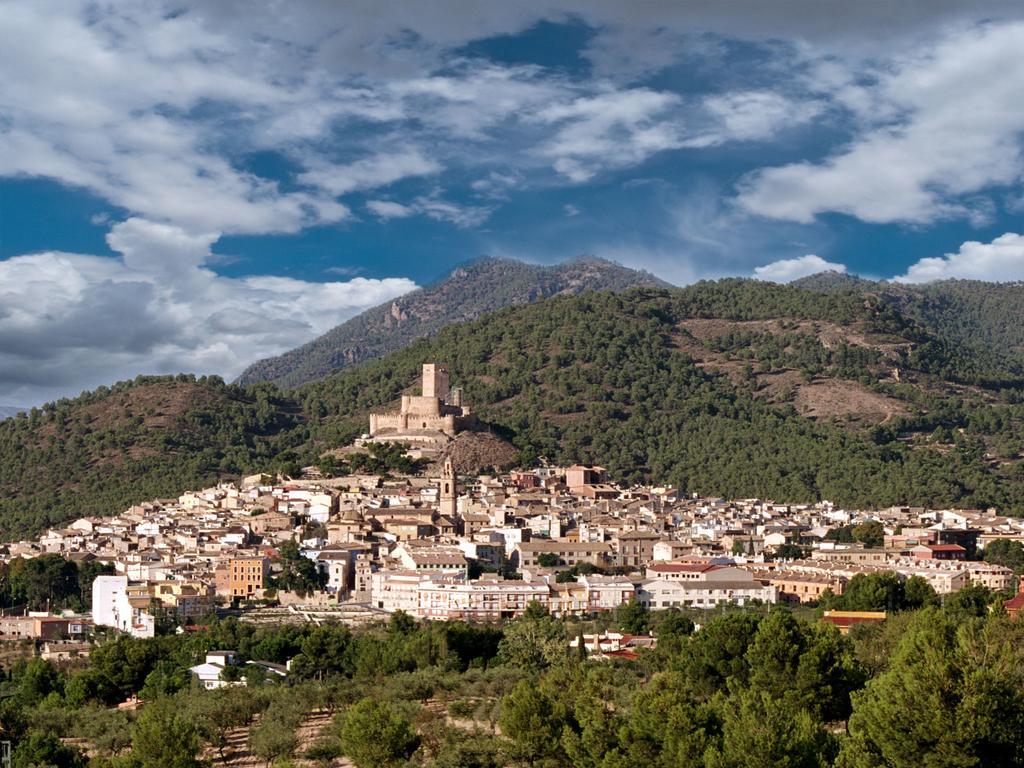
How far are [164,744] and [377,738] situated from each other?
3.91 meters

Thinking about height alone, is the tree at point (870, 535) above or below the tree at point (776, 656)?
above

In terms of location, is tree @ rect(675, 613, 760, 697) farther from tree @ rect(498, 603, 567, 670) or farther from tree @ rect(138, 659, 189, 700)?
tree @ rect(138, 659, 189, 700)

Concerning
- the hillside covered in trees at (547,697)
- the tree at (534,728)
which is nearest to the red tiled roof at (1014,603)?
the hillside covered in trees at (547,697)

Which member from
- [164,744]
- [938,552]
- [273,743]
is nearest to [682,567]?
[938,552]

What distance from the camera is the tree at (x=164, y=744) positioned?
27.8 metres

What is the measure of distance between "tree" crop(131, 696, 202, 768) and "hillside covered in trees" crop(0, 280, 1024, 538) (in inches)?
2041

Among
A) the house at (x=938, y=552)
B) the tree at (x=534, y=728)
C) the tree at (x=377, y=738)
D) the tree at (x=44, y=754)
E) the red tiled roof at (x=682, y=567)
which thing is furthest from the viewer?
the house at (x=938, y=552)

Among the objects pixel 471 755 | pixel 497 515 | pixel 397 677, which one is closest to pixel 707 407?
pixel 497 515

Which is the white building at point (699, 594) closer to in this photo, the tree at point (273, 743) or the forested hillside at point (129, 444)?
the tree at point (273, 743)

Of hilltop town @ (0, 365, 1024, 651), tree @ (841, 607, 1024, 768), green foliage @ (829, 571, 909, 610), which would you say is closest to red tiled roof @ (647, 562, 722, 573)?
→ hilltop town @ (0, 365, 1024, 651)

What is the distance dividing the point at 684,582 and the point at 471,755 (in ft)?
83.3

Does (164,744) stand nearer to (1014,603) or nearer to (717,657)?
(717,657)

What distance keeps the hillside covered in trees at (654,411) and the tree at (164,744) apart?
170 feet

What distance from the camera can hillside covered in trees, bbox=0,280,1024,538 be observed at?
86.5 meters
